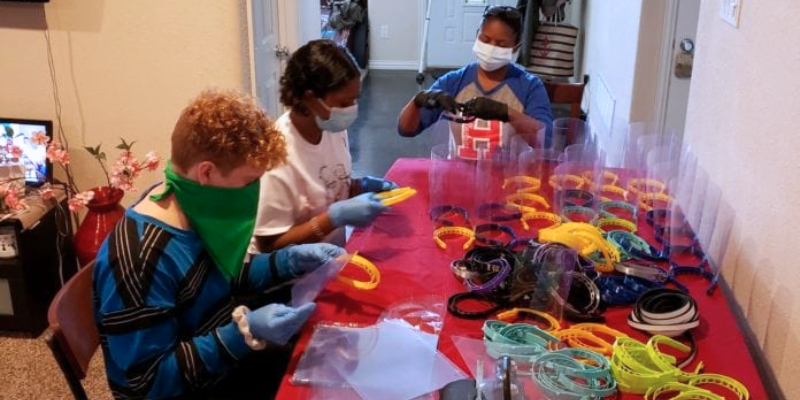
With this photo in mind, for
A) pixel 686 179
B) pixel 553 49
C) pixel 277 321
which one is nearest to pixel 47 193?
pixel 277 321

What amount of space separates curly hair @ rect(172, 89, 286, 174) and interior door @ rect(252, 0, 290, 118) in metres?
1.55

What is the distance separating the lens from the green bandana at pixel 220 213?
121 cm

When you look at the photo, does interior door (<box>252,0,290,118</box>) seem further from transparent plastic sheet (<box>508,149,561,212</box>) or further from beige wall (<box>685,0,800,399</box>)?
beige wall (<box>685,0,800,399</box>)

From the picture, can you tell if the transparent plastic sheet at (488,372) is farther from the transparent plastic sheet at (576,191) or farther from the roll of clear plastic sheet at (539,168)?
the roll of clear plastic sheet at (539,168)

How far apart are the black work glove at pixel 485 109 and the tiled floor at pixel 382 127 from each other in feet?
6.99

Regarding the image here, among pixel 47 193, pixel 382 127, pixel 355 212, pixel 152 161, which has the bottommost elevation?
pixel 382 127

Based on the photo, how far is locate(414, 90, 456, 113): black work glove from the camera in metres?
2.06

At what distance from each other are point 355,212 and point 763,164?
2.81ft

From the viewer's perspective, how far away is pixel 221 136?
118 centimetres

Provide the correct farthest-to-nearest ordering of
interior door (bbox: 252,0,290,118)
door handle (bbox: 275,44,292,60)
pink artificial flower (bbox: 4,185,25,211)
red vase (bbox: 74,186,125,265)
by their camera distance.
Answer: door handle (bbox: 275,44,292,60)
interior door (bbox: 252,0,290,118)
red vase (bbox: 74,186,125,265)
pink artificial flower (bbox: 4,185,25,211)

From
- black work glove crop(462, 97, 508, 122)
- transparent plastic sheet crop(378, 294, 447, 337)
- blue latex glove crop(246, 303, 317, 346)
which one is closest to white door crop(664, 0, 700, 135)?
black work glove crop(462, 97, 508, 122)

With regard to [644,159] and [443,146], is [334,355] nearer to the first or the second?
[443,146]

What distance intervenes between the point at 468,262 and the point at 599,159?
2.03 feet

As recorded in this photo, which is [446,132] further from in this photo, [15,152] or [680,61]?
[15,152]
